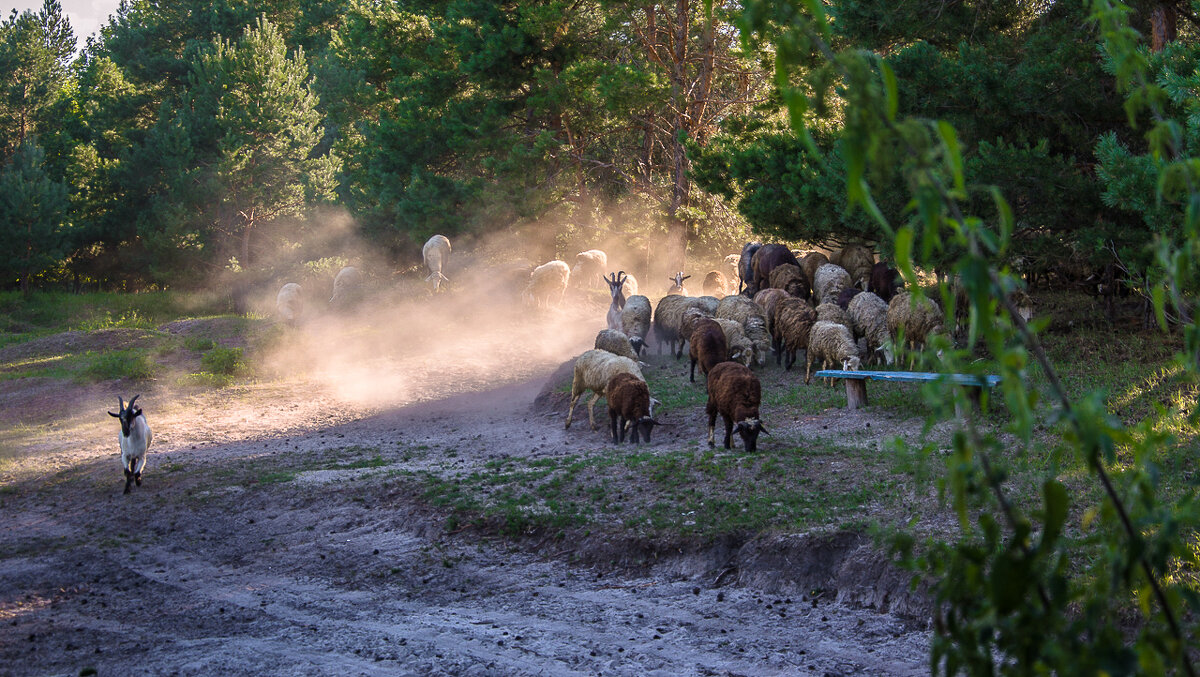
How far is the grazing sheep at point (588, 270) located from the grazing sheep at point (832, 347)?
14.0m

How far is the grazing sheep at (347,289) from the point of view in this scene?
2692 centimetres

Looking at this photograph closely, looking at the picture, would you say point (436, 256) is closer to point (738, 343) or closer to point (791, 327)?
point (738, 343)

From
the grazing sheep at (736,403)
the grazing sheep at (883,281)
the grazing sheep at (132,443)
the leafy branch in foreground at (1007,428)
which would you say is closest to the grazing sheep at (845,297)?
the grazing sheep at (883,281)

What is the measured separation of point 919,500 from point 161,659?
237 inches

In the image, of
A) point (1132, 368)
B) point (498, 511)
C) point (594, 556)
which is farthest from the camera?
point (1132, 368)

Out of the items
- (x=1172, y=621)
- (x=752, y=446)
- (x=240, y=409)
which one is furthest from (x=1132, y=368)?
(x=240, y=409)

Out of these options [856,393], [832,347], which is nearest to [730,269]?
[832,347]

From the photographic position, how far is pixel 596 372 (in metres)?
13.1

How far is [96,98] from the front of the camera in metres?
35.3

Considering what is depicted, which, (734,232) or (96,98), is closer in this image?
(734,232)

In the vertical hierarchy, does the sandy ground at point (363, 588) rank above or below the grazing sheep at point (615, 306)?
below

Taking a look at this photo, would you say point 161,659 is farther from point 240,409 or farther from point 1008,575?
point 240,409

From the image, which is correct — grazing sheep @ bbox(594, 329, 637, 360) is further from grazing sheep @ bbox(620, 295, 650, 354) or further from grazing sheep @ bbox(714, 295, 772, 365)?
grazing sheep @ bbox(620, 295, 650, 354)

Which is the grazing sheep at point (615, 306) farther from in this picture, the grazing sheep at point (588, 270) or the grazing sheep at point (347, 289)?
the grazing sheep at point (347, 289)
